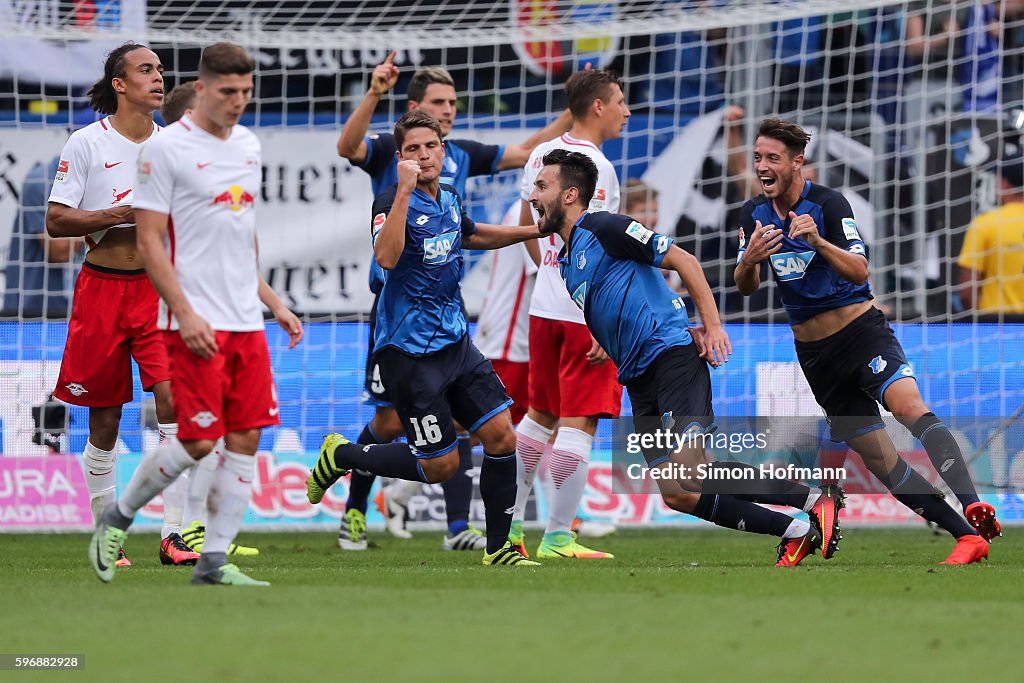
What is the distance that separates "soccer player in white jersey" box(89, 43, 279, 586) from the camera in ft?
18.9

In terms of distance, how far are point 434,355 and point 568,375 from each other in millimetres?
1115

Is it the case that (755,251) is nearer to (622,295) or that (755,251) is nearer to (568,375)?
(622,295)

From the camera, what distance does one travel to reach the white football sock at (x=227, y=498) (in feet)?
19.3

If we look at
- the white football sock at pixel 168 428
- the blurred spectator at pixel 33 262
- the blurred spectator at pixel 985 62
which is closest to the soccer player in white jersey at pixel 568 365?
the white football sock at pixel 168 428

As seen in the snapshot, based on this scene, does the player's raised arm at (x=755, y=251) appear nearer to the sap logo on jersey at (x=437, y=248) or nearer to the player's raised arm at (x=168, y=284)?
the sap logo on jersey at (x=437, y=248)

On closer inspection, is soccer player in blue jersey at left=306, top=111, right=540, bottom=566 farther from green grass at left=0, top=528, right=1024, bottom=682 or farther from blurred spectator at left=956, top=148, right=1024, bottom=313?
blurred spectator at left=956, top=148, right=1024, bottom=313

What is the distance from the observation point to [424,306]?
7242 mm

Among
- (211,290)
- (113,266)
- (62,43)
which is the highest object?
(62,43)

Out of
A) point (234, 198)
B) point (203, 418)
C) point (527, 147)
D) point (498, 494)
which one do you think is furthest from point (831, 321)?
point (203, 418)

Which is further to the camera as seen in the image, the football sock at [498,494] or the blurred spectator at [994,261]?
the blurred spectator at [994,261]

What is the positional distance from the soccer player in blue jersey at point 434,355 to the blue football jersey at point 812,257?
1450mm

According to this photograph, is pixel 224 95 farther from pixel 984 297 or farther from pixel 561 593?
pixel 984 297

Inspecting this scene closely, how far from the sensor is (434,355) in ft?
23.7

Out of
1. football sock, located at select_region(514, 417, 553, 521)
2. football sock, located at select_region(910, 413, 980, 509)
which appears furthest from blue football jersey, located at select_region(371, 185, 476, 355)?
football sock, located at select_region(910, 413, 980, 509)
